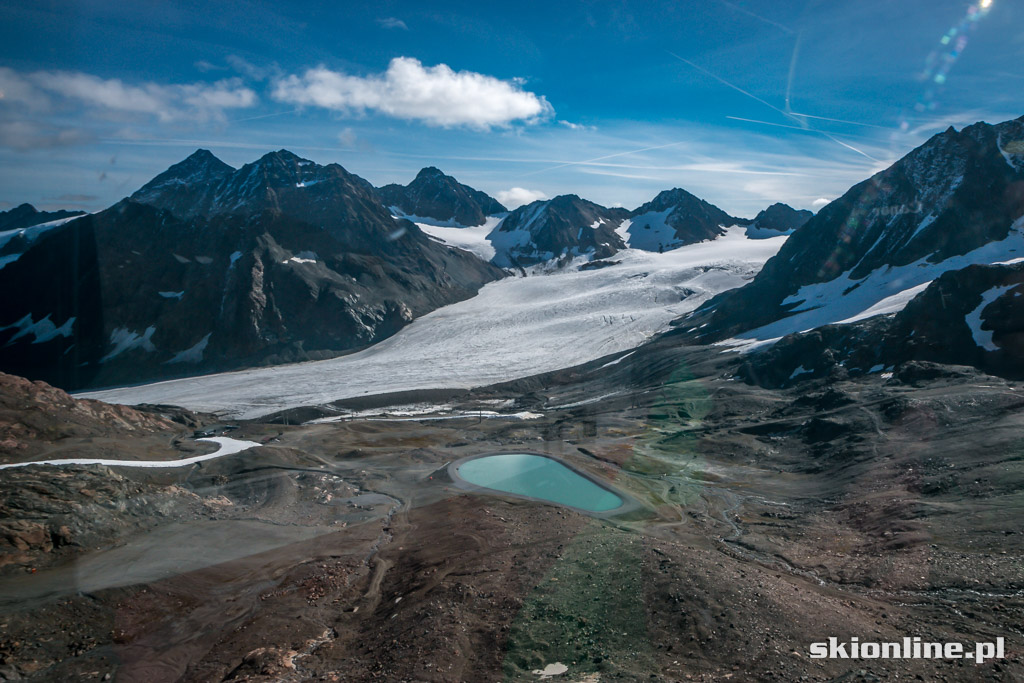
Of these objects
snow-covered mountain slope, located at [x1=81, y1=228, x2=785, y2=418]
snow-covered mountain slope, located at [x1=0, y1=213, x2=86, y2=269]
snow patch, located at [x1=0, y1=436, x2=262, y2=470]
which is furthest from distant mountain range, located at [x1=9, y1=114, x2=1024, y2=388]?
snow patch, located at [x1=0, y1=436, x2=262, y2=470]

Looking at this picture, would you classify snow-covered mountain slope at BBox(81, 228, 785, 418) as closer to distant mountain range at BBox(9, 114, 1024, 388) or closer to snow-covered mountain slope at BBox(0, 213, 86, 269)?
distant mountain range at BBox(9, 114, 1024, 388)

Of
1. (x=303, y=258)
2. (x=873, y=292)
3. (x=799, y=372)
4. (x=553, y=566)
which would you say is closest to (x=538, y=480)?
(x=553, y=566)

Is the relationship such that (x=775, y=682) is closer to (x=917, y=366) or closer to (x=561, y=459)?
(x=561, y=459)

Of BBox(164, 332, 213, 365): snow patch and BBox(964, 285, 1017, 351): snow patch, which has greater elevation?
BBox(964, 285, 1017, 351): snow patch

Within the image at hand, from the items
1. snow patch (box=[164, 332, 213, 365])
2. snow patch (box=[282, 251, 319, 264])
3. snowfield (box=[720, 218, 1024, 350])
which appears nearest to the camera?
snowfield (box=[720, 218, 1024, 350])

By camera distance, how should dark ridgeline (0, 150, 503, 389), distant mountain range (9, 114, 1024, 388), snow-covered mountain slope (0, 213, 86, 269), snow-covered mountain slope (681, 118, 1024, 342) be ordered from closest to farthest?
distant mountain range (9, 114, 1024, 388) → snow-covered mountain slope (681, 118, 1024, 342) → dark ridgeline (0, 150, 503, 389) → snow-covered mountain slope (0, 213, 86, 269)

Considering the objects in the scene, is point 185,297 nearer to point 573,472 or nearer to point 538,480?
point 538,480

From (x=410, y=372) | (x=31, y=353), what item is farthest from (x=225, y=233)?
Answer: (x=410, y=372)
